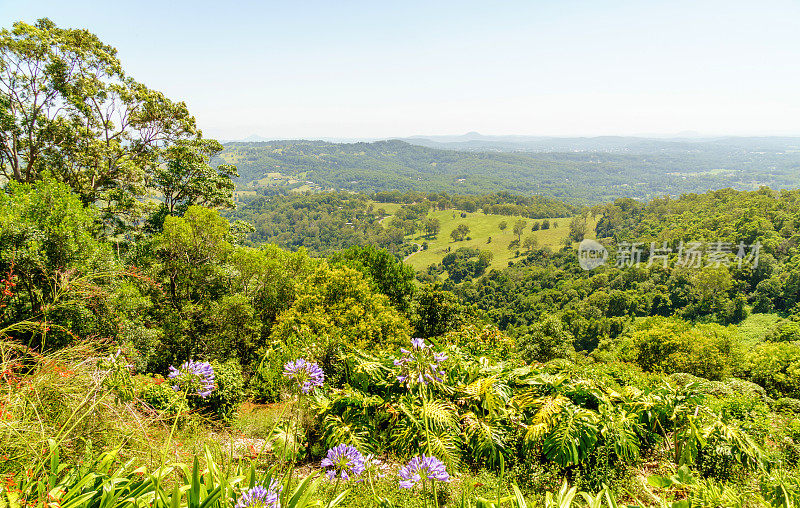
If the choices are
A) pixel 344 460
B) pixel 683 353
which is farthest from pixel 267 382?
pixel 683 353

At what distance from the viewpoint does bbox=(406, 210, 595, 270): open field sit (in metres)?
104

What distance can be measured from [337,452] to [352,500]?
5.12 ft

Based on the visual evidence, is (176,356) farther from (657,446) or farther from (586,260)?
(586,260)

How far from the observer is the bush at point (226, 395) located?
7.47 meters

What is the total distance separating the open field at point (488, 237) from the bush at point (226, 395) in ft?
300

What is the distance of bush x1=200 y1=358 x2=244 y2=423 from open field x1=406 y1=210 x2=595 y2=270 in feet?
300

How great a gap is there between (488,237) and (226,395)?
116 meters

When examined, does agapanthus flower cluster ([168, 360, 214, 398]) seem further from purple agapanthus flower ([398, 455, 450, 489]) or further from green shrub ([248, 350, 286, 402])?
green shrub ([248, 350, 286, 402])

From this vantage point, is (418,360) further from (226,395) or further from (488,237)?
(488,237)

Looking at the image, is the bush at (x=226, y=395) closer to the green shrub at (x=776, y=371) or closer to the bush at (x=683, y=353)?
the bush at (x=683, y=353)

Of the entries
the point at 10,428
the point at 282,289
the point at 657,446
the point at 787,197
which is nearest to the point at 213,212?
the point at 282,289

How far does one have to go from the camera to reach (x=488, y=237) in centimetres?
11862

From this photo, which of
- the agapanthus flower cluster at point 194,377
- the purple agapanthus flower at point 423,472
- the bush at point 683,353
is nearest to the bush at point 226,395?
the agapanthus flower cluster at point 194,377

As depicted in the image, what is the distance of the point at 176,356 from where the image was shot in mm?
10867
